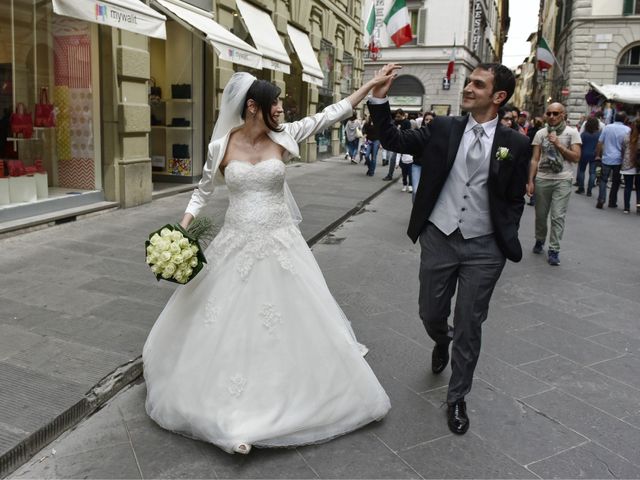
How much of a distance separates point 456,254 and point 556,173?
4683 mm

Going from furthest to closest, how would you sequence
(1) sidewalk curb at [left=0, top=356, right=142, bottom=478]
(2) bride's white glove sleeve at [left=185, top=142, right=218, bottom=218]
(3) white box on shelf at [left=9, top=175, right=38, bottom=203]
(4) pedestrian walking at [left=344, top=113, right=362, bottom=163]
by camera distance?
(4) pedestrian walking at [left=344, top=113, right=362, bottom=163], (3) white box on shelf at [left=9, top=175, right=38, bottom=203], (2) bride's white glove sleeve at [left=185, top=142, right=218, bottom=218], (1) sidewalk curb at [left=0, top=356, right=142, bottom=478]

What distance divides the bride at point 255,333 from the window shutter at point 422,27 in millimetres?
40399

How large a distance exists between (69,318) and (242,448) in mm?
2275

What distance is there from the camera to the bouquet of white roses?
3072 mm

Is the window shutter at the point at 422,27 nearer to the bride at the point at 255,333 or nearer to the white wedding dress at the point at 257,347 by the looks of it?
the bride at the point at 255,333

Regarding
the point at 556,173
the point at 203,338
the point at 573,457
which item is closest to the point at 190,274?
the point at 203,338

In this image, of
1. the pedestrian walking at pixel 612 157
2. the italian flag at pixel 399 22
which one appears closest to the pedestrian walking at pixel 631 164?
the pedestrian walking at pixel 612 157

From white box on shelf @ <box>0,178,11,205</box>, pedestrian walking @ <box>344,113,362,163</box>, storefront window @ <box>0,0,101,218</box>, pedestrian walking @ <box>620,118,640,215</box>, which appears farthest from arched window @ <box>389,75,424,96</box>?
white box on shelf @ <box>0,178,11,205</box>

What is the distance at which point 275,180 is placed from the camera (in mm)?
3455

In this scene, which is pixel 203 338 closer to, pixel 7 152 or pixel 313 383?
pixel 313 383

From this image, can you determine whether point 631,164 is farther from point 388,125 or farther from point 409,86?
point 409,86

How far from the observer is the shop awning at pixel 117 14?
6.92m

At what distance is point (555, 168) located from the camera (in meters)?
7.43

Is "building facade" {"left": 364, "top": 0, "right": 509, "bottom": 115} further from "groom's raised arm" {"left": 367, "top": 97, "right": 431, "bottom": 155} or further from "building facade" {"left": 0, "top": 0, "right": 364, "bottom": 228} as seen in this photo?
"groom's raised arm" {"left": 367, "top": 97, "right": 431, "bottom": 155}
